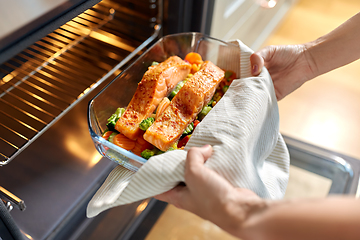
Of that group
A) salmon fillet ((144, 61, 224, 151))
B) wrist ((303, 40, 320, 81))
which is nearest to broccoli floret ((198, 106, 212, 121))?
salmon fillet ((144, 61, 224, 151))

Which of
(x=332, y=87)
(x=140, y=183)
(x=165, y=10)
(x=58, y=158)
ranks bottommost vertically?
(x=332, y=87)

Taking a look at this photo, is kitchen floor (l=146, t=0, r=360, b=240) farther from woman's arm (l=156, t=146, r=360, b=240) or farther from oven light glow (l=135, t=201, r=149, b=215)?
woman's arm (l=156, t=146, r=360, b=240)

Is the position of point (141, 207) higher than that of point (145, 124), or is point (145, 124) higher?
point (145, 124)

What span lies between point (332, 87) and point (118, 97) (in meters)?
1.54

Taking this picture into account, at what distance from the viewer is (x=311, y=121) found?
A: 1.58 metres

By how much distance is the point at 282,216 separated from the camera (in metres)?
0.39

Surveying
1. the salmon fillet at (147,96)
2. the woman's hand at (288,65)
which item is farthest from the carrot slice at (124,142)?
the woman's hand at (288,65)

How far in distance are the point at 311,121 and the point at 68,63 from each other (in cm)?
126

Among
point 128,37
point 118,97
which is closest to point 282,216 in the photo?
point 118,97

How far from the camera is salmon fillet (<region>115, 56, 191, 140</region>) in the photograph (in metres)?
0.62

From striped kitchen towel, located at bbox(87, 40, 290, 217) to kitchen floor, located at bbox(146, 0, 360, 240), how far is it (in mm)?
532

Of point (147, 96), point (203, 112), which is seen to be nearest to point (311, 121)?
point (203, 112)

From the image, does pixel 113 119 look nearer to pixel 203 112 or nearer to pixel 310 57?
→ pixel 203 112

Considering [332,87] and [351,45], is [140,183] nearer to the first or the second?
[351,45]
